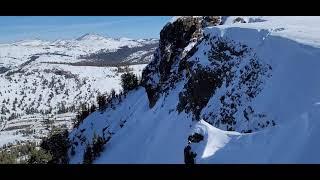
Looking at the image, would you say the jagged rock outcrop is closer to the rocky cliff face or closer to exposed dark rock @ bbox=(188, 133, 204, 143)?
the rocky cliff face

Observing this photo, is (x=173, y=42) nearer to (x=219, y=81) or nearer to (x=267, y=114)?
(x=219, y=81)

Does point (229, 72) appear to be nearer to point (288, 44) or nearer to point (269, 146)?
point (288, 44)

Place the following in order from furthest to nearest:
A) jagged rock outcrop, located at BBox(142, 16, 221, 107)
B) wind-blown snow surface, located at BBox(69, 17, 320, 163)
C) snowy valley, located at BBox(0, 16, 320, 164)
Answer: jagged rock outcrop, located at BBox(142, 16, 221, 107) < snowy valley, located at BBox(0, 16, 320, 164) < wind-blown snow surface, located at BBox(69, 17, 320, 163)

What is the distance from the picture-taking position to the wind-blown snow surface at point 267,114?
1277cm

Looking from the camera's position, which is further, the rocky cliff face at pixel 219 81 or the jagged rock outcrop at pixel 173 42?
the jagged rock outcrop at pixel 173 42

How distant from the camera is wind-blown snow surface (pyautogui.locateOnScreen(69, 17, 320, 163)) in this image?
12.8m

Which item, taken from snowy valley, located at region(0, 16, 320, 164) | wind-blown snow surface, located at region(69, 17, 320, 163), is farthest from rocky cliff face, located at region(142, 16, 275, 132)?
wind-blown snow surface, located at region(69, 17, 320, 163)

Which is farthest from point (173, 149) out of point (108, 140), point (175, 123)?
point (108, 140)

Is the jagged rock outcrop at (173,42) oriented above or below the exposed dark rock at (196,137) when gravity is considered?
below

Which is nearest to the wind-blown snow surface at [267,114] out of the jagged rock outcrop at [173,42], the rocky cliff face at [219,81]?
the rocky cliff face at [219,81]

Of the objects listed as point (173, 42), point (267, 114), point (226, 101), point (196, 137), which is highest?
point (196, 137)

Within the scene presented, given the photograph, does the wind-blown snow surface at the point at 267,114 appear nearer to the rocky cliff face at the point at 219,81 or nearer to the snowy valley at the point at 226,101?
the snowy valley at the point at 226,101

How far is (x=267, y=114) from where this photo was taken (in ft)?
68.1

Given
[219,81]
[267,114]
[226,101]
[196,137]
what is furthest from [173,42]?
[196,137]
